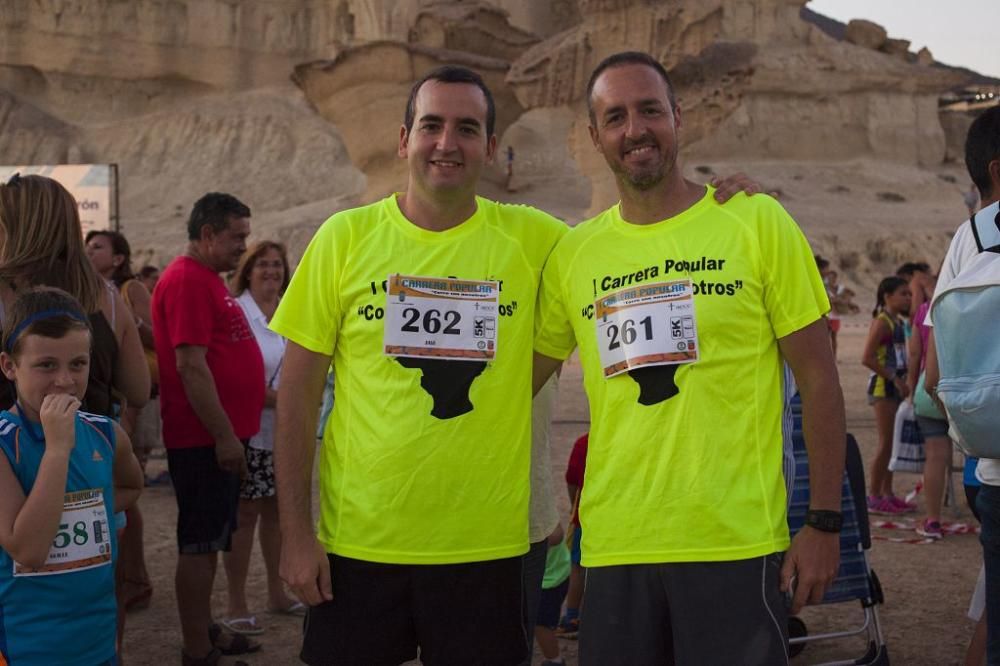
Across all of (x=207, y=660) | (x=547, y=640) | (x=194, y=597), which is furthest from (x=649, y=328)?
(x=207, y=660)

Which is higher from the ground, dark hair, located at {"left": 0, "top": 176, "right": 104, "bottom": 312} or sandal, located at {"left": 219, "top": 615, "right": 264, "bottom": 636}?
dark hair, located at {"left": 0, "top": 176, "right": 104, "bottom": 312}

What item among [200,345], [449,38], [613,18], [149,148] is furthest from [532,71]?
[149,148]

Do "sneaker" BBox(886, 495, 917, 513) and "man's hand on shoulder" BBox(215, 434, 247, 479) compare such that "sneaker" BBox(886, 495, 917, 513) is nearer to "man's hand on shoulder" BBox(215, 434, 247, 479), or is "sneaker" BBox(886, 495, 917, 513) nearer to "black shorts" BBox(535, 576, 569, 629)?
"black shorts" BBox(535, 576, 569, 629)

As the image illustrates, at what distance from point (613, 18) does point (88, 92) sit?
35.8m

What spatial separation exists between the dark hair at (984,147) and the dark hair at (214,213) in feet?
9.39

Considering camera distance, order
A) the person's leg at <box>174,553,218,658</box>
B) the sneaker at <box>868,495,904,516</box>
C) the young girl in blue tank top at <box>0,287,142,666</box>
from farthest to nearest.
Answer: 1. the sneaker at <box>868,495,904,516</box>
2. the person's leg at <box>174,553,218,658</box>
3. the young girl in blue tank top at <box>0,287,142,666</box>

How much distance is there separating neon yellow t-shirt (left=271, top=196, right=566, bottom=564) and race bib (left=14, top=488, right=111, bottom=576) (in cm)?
67

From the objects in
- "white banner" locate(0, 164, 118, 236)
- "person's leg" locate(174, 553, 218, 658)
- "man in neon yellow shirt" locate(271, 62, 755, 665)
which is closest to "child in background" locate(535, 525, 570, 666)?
"person's leg" locate(174, 553, 218, 658)

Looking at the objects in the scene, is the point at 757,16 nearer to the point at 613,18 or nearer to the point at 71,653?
the point at 613,18

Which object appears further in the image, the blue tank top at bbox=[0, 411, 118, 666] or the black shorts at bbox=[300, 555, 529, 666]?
the blue tank top at bbox=[0, 411, 118, 666]

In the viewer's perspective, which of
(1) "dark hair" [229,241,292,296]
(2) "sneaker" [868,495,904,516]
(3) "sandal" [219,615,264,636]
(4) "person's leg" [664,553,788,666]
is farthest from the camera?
(2) "sneaker" [868,495,904,516]

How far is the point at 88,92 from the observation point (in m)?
50.4

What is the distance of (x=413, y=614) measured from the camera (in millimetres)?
2740

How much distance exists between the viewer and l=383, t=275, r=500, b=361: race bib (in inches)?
108
